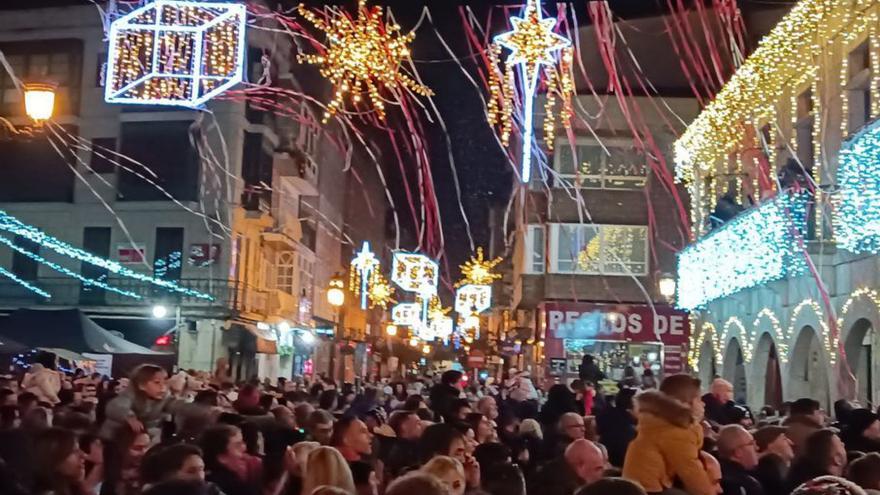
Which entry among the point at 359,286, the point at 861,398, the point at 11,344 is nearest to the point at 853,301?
the point at 861,398

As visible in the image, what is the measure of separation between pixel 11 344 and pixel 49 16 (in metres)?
26.2

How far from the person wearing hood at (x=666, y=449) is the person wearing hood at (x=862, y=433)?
135 inches

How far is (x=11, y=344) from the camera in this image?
57.3ft

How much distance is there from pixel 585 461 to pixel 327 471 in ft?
6.44

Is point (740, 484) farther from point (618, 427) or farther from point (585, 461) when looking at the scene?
point (618, 427)

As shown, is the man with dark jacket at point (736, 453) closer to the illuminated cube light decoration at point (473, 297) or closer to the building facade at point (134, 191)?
the building facade at point (134, 191)

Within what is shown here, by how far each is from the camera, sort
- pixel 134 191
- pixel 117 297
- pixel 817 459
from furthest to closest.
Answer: pixel 134 191
pixel 117 297
pixel 817 459

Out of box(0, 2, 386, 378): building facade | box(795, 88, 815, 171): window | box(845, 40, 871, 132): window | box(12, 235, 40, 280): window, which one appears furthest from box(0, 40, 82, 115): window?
box(845, 40, 871, 132): window

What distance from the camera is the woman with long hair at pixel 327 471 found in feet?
19.7

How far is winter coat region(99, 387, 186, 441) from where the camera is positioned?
29.0 ft

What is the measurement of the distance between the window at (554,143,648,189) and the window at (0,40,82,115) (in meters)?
17.6

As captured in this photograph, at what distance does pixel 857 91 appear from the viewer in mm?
18297

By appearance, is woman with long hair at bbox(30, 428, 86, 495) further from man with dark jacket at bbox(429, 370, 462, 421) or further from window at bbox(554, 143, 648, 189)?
window at bbox(554, 143, 648, 189)

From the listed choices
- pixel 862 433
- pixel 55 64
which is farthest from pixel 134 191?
pixel 862 433
